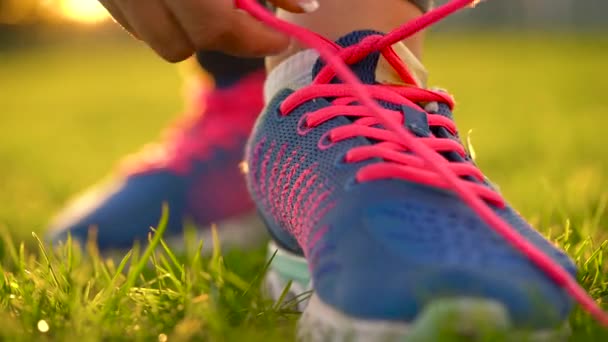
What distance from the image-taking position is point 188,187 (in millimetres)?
1765

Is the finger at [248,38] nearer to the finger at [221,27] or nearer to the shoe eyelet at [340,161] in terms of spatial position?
the finger at [221,27]

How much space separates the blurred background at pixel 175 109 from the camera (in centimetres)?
214

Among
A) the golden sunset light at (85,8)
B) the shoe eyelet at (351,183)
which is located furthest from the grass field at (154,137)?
the golden sunset light at (85,8)

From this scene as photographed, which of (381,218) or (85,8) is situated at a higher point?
(381,218)

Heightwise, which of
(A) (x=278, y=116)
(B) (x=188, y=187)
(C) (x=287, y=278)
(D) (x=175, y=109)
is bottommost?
(D) (x=175, y=109)

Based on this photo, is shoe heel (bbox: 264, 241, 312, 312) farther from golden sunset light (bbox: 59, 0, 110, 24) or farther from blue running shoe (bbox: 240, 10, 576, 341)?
golden sunset light (bbox: 59, 0, 110, 24)

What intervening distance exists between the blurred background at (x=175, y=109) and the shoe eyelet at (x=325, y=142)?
264 millimetres

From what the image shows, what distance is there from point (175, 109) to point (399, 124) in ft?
15.2

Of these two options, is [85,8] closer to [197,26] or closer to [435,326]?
[197,26]

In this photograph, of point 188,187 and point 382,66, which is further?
point 188,187

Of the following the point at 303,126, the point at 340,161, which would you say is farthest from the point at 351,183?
the point at 303,126

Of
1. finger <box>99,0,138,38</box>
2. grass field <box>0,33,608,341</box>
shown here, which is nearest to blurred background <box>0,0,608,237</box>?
grass field <box>0,33,608,341</box>

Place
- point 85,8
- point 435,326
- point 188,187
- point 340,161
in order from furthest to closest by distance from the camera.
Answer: point 85,8 → point 188,187 → point 340,161 → point 435,326

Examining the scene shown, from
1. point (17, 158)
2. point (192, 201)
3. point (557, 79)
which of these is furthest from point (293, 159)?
point (557, 79)
